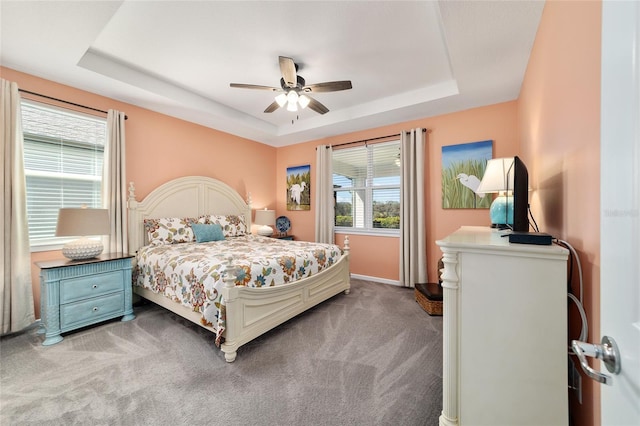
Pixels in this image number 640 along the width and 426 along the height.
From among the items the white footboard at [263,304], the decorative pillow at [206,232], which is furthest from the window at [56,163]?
the white footboard at [263,304]

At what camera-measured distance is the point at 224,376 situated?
1.79 m

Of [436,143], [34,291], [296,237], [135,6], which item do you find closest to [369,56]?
[436,143]

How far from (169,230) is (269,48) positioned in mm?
2508

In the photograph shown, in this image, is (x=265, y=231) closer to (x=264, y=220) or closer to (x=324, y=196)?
(x=264, y=220)

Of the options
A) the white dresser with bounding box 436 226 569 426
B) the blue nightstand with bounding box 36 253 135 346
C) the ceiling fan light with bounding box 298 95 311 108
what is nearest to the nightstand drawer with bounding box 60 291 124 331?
the blue nightstand with bounding box 36 253 135 346

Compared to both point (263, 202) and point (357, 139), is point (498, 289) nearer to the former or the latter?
point (357, 139)

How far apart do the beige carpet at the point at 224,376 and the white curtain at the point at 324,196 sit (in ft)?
6.81

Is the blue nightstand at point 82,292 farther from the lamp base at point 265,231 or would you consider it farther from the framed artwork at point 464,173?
the framed artwork at point 464,173

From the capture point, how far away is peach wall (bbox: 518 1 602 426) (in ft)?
3.11

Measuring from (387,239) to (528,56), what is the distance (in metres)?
2.69

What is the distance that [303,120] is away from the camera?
4.26m

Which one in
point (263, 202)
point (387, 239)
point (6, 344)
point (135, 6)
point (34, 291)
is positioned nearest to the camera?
point (135, 6)

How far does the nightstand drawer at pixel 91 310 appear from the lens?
7.53ft

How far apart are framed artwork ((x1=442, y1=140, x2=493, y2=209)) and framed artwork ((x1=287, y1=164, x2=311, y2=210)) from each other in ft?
7.83
